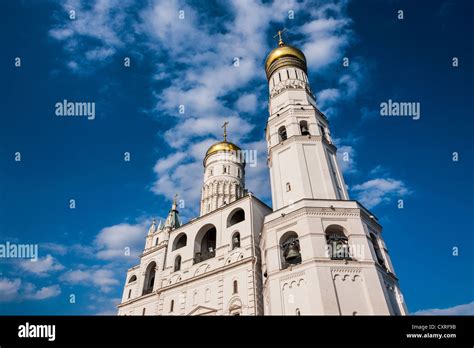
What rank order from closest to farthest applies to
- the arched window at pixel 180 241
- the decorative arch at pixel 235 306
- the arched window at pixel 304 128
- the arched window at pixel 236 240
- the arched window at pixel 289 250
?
the arched window at pixel 289 250 → the decorative arch at pixel 235 306 → the arched window at pixel 304 128 → the arched window at pixel 236 240 → the arched window at pixel 180 241

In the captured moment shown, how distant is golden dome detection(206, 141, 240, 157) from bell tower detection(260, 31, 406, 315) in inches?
583

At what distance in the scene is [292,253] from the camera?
1989 centimetres

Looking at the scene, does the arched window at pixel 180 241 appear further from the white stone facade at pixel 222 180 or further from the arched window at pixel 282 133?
the arched window at pixel 282 133

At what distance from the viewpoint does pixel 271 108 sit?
2955 cm

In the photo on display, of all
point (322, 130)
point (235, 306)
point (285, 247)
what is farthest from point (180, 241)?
point (322, 130)

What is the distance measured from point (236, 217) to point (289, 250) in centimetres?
1200

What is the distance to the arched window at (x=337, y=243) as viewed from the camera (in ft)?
63.6

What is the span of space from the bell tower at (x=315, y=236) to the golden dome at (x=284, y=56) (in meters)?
5.63

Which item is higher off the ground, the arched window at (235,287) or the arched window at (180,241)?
the arched window at (180,241)

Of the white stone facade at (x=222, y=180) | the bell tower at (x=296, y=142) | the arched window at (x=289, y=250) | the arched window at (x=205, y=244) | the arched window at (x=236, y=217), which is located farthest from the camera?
the white stone facade at (x=222, y=180)

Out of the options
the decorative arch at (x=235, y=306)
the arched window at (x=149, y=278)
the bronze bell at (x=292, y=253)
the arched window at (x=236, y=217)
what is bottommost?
the decorative arch at (x=235, y=306)

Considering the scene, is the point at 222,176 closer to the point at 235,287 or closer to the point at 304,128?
the point at 304,128

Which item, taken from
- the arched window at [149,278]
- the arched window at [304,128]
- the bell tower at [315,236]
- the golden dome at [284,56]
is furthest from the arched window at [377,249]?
the arched window at [149,278]
